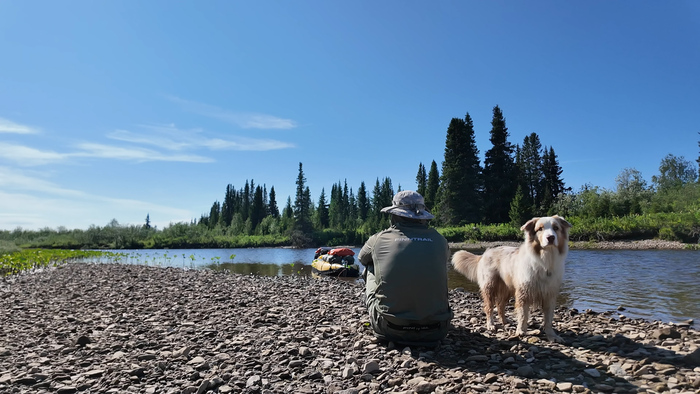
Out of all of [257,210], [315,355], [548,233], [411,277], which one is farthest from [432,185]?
[315,355]

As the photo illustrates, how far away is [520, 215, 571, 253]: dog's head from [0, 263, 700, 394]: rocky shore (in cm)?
131

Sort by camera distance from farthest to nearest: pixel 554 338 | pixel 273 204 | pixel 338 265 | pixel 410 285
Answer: pixel 273 204, pixel 338 265, pixel 554 338, pixel 410 285

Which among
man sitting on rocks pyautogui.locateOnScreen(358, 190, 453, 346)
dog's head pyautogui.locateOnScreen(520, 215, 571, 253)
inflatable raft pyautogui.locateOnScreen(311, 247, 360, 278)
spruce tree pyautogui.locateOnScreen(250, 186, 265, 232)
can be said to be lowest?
inflatable raft pyautogui.locateOnScreen(311, 247, 360, 278)

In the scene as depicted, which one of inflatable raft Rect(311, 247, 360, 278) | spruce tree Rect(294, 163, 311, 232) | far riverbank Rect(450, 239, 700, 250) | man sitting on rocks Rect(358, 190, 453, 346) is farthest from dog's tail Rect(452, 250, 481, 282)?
spruce tree Rect(294, 163, 311, 232)

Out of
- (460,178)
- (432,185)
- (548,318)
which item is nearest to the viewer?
(548,318)

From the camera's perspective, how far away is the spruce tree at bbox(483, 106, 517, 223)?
175 feet

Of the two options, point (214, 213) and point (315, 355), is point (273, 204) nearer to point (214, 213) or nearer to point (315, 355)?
point (214, 213)

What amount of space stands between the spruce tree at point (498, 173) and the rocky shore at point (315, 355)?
158 ft

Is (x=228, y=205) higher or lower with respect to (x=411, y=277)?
higher

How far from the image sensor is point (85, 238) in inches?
2945

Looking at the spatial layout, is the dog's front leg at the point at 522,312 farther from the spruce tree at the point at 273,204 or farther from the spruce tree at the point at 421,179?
the spruce tree at the point at 273,204

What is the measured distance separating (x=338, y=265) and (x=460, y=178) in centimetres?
3776

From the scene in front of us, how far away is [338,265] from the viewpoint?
1973 cm

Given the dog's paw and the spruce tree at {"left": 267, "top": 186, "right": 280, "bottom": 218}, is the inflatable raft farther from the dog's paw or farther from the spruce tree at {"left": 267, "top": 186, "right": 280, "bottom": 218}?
the spruce tree at {"left": 267, "top": 186, "right": 280, "bottom": 218}
